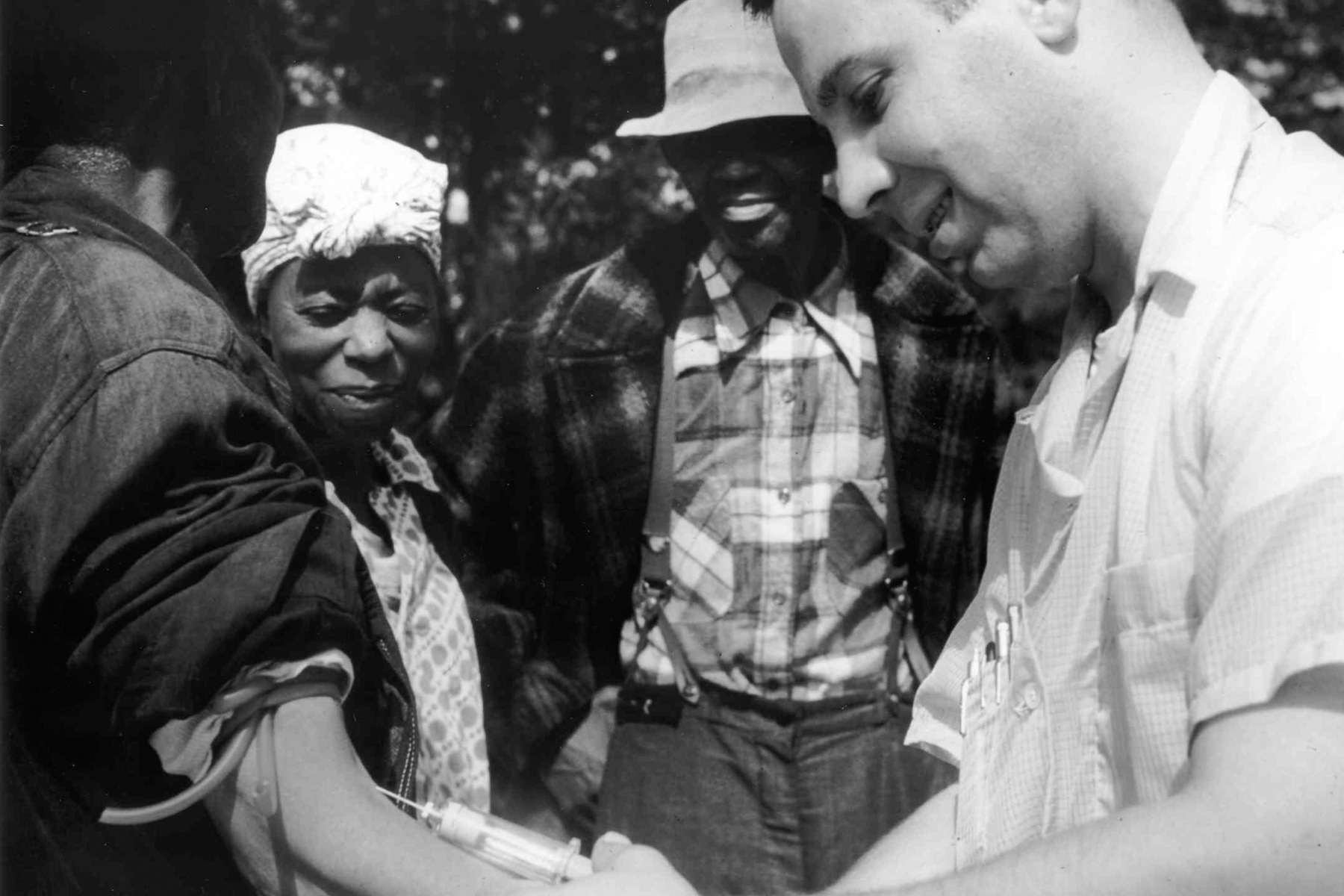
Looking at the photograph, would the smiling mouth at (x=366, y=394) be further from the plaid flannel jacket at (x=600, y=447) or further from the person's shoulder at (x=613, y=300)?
the person's shoulder at (x=613, y=300)

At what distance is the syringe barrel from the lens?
1804 mm

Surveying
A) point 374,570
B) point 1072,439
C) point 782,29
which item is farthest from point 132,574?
point 1072,439

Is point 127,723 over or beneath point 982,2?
beneath

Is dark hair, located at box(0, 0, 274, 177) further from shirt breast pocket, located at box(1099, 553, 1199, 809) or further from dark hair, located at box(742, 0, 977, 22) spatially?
shirt breast pocket, located at box(1099, 553, 1199, 809)

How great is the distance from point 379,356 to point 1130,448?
1191 millimetres

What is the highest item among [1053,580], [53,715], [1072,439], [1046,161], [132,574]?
[1046,161]

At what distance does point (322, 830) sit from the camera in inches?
78.6

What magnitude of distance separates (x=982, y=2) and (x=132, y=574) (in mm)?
1251

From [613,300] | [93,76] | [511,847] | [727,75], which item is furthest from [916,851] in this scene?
[93,76]

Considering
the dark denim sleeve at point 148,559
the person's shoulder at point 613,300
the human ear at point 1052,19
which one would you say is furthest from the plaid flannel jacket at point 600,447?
the human ear at point 1052,19

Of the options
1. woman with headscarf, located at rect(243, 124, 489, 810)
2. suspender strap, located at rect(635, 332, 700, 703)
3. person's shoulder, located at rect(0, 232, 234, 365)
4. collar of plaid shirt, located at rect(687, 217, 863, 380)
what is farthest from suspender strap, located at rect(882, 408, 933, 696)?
person's shoulder, located at rect(0, 232, 234, 365)

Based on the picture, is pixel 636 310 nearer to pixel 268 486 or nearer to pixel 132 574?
pixel 268 486

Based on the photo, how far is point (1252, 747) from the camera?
120cm

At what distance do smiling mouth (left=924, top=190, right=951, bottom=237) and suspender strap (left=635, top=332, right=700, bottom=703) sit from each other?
0.77m
